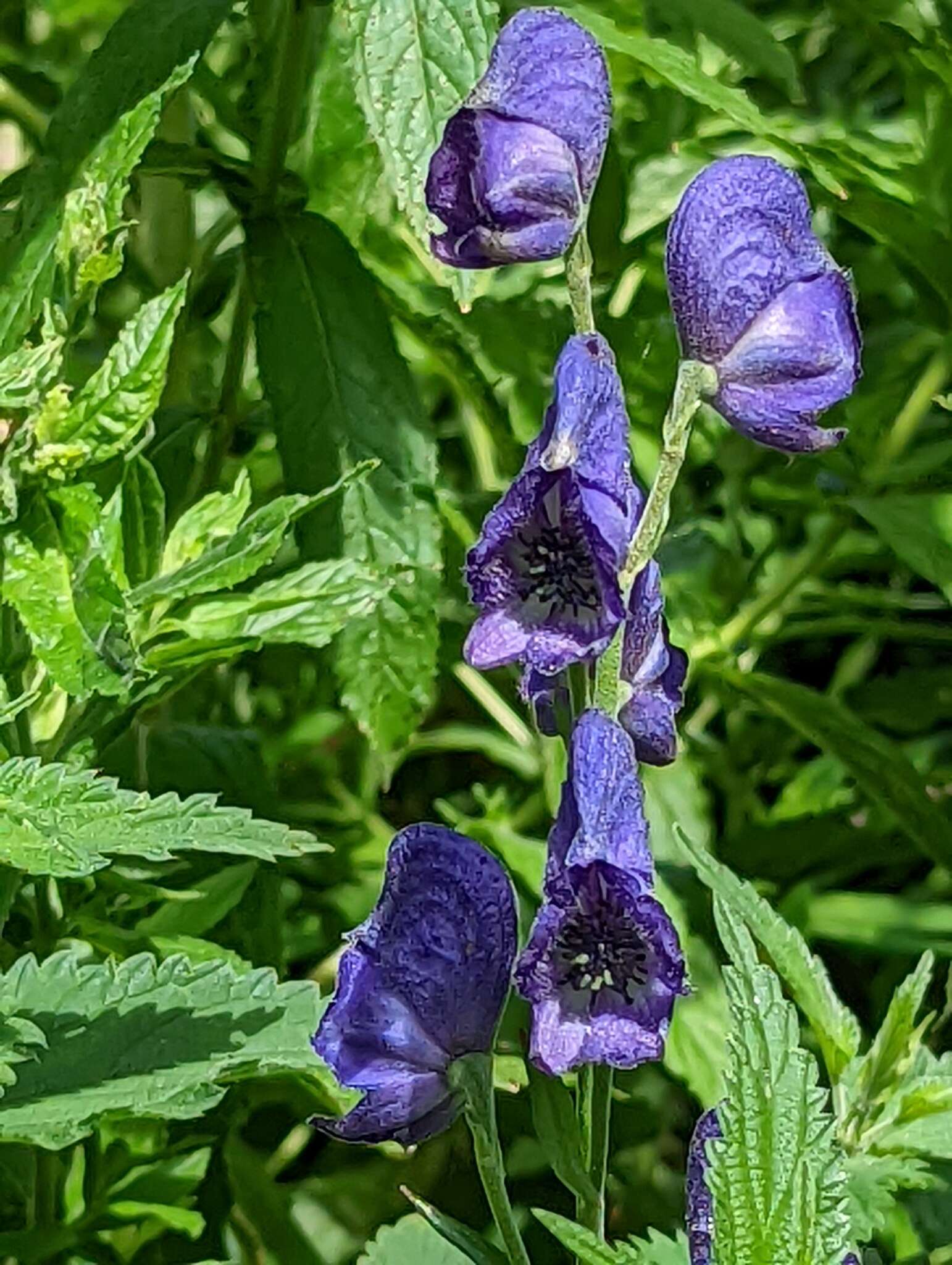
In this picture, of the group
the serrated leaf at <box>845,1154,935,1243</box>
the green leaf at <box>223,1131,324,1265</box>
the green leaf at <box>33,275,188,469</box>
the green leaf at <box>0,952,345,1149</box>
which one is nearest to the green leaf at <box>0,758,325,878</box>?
the green leaf at <box>0,952,345,1149</box>

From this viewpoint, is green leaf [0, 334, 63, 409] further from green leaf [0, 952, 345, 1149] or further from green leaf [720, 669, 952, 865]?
green leaf [720, 669, 952, 865]

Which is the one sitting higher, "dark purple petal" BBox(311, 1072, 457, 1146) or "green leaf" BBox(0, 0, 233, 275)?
"green leaf" BBox(0, 0, 233, 275)

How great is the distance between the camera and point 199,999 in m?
1.00

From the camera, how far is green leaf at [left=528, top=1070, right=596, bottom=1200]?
2.62 feet

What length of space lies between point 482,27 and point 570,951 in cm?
66

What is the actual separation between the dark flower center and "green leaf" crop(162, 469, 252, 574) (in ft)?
1.62

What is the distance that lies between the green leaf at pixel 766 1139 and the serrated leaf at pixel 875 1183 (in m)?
0.26

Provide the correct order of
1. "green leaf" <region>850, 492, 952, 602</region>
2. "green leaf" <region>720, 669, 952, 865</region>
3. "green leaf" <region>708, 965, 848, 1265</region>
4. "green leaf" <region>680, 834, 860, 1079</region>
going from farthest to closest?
"green leaf" <region>720, 669, 952, 865</region> < "green leaf" <region>850, 492, 952, 602</region> < "green leaf" <region>680, 834, 860, 1079</region> < "green leaf" <region>708, 965, 848, 1265</region>

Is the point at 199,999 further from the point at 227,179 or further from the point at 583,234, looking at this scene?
the point at 227,179

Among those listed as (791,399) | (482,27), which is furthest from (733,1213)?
(482,27)

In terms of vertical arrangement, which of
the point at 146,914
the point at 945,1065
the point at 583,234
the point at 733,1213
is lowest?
the point at 146,914

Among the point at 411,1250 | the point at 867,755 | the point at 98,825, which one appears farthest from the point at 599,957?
the point at 867,755

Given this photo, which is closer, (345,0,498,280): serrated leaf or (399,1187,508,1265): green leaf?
(399,1187,508,1265): green leaf

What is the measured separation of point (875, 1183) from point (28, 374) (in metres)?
0.62
